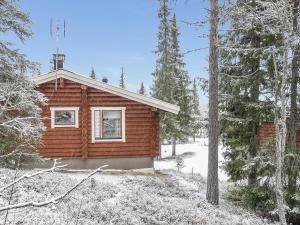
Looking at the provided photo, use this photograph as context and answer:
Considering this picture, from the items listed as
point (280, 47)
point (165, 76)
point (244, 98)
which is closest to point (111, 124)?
point (244, 98)

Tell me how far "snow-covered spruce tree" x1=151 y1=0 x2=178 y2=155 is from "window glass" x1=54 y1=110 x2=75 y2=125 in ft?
70.6

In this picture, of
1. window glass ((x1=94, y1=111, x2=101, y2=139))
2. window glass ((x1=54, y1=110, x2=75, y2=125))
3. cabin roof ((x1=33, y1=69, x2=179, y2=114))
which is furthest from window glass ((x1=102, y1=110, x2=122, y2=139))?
window glass ((x1=54, y1=110, x2=75, y2=125))

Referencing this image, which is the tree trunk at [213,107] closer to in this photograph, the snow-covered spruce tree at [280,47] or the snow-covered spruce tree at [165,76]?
the snow-covered spruce tree at [280,47]

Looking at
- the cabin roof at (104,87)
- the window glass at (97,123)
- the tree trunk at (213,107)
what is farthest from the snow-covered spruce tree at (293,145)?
the window glass at (97,123)

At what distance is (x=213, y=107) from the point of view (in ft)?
50.8

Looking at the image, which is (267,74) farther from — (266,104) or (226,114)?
(226,114)

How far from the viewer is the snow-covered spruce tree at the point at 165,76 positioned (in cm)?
4272

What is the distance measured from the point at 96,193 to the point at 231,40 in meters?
9.65

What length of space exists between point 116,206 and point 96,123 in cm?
959

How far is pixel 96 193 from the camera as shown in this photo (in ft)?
43.9

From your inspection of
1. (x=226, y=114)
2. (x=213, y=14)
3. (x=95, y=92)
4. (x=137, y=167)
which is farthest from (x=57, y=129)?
(x=213, y=14)

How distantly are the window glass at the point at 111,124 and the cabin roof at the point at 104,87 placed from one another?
1066 mm

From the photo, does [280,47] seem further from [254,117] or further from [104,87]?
[104,87]

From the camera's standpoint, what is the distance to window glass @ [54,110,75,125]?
21.2m
